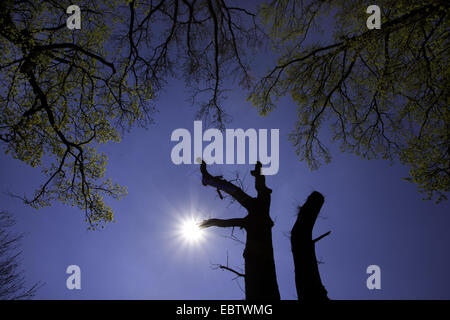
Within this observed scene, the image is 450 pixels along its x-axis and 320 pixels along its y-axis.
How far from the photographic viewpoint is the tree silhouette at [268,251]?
2645mm

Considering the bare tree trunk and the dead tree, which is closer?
the bare tree trunk

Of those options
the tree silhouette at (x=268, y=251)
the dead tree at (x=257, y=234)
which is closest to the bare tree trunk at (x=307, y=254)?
the tree silhouette at (x=268, y=251)

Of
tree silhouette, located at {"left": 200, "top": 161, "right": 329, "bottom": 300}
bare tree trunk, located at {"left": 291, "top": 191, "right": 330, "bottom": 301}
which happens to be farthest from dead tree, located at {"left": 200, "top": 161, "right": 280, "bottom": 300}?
bare tree trunk, located at {"left": 291, "top": 191, "right": 330, "bottom": 301}

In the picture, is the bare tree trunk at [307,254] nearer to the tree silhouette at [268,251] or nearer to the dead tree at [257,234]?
the tree silhouette at [268,251]

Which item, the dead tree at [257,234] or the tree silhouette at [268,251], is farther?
the dead tree at [257,234]

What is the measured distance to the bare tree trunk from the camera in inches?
102

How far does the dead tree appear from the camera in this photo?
2748mm

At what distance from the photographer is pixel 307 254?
279 centimetres

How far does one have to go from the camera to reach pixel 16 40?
13.2ft

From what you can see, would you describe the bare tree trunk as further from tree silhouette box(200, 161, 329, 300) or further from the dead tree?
the dead tree

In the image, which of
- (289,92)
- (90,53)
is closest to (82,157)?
(90,53)

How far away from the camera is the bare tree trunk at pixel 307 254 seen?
2584 mm
